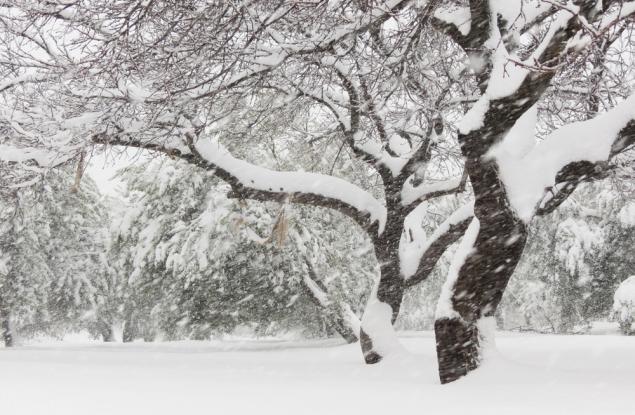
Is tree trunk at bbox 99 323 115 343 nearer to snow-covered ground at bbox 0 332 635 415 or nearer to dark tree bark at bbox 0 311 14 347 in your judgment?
dark tree bark at bbox 0 311 14 347

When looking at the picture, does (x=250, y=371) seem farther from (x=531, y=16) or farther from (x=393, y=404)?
(x=531, y=16)

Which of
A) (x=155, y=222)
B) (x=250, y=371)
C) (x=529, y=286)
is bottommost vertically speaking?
(x=250, y=371)

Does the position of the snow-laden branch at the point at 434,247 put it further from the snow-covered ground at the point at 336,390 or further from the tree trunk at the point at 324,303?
the tree trunk at the point at 324,303

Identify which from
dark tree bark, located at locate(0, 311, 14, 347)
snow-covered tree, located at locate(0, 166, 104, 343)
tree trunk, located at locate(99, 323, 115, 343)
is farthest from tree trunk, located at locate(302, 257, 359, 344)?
tree trunk, located at locate(99, 323, 115, 343)

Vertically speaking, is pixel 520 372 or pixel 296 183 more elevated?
pixel 296 183

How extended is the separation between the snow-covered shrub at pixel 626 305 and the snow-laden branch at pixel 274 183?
12.4 meters

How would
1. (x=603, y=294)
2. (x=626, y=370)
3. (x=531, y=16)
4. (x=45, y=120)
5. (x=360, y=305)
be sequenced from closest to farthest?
(x=531, y=16) < (x=626, y=370) < (x=45, y=120) < (x=360, y=305) < (x=603, y=294)

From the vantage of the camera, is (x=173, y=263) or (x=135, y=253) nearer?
(x=173, y=263)

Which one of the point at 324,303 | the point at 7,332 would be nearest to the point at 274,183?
the point at 324,303

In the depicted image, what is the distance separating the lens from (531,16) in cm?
623

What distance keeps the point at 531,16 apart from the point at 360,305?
510 inches

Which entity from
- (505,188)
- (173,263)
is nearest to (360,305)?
(173,263)

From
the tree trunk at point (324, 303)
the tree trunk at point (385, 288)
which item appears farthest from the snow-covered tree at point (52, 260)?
the tree trunk at point (385, 288)

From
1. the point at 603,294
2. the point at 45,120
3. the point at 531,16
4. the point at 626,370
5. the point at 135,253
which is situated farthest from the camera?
the point at 603,294
